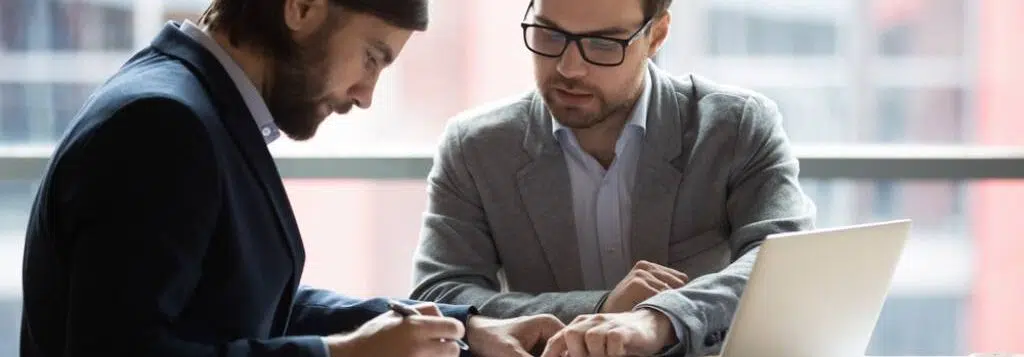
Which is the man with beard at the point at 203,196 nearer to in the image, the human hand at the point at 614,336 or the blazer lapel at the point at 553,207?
the human hand at the point at 614,336

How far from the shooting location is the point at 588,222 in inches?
102

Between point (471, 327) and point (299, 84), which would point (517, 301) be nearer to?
point (471, 327)

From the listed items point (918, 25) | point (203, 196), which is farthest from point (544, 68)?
point (918, 25)

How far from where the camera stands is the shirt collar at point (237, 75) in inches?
69.9

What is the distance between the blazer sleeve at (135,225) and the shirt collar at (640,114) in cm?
107

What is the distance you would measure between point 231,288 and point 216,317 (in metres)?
0.04

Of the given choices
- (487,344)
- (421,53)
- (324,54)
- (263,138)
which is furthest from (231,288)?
(421,53)

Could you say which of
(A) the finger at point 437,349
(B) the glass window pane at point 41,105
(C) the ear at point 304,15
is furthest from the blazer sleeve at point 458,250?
(B) the glass window pane at point 41,105

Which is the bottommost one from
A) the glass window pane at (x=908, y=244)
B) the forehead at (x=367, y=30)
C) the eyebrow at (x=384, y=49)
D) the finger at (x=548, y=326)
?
the glass window pane at (x=908, y=244)

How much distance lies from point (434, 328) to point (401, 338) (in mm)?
60

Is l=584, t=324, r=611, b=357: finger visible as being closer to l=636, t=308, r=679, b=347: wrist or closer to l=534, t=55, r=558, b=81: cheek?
l=636, t=308, r=679, b=347: wrist

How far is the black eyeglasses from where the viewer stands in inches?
98.0

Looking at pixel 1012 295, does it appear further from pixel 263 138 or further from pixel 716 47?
pixel 263 138

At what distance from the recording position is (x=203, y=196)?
1583 mm
